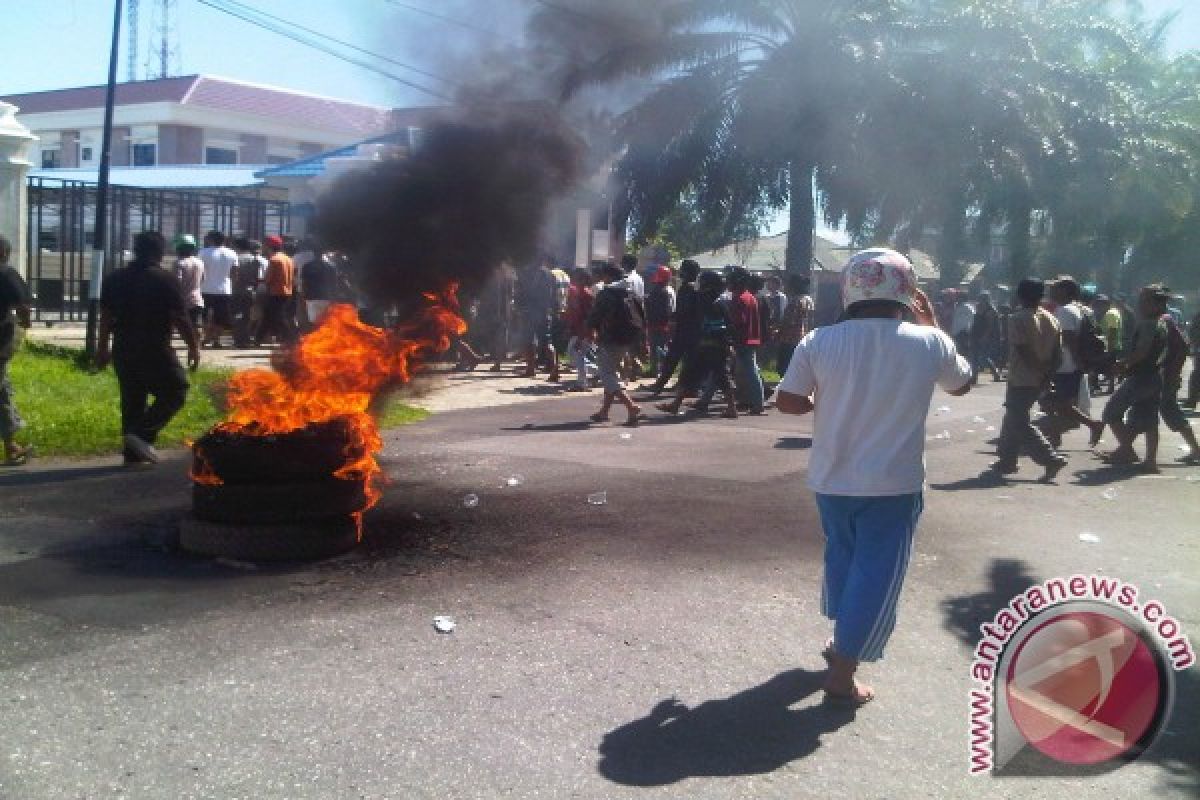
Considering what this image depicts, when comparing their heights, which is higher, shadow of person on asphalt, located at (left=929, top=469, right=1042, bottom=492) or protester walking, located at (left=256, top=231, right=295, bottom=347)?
protester walking, located at (left=256, top=231, right=295, bottom=347)

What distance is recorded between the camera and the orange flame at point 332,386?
21.5 feet

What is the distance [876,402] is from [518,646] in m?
1.82

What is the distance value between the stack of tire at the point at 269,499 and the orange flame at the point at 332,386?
8 centimetres

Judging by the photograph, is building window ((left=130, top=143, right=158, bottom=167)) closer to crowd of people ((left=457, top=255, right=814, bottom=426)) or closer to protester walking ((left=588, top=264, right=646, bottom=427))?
crowd of people ((left=457, top=255, right=814, bottom=426))

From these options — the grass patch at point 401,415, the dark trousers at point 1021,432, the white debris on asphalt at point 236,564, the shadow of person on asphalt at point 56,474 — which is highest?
the dark trousers at point 1021,432

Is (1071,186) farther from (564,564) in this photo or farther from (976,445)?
(564,564)

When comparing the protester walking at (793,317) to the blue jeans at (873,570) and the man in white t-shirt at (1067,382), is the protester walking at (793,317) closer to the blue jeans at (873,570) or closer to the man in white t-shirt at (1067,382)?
the man in white t-shirt at (1067,382)

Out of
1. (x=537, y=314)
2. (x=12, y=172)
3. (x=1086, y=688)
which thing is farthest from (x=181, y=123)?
(x=1086, y=688)

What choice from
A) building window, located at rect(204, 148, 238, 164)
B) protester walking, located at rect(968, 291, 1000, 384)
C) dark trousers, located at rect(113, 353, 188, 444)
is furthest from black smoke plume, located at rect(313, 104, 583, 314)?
building window, located at rect(204, 148, 238, 164)

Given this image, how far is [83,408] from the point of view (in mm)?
10578

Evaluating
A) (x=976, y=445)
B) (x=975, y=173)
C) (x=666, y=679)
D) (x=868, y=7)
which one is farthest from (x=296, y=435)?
(x=975, y=173)

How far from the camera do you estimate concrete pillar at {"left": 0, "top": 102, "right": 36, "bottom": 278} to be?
15672 millimetres

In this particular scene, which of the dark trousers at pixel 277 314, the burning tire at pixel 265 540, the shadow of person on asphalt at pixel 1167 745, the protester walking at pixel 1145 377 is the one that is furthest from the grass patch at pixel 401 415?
the shadow of person on asphalt at pixel 1167 745

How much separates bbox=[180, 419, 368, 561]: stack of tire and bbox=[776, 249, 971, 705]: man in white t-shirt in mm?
2995
